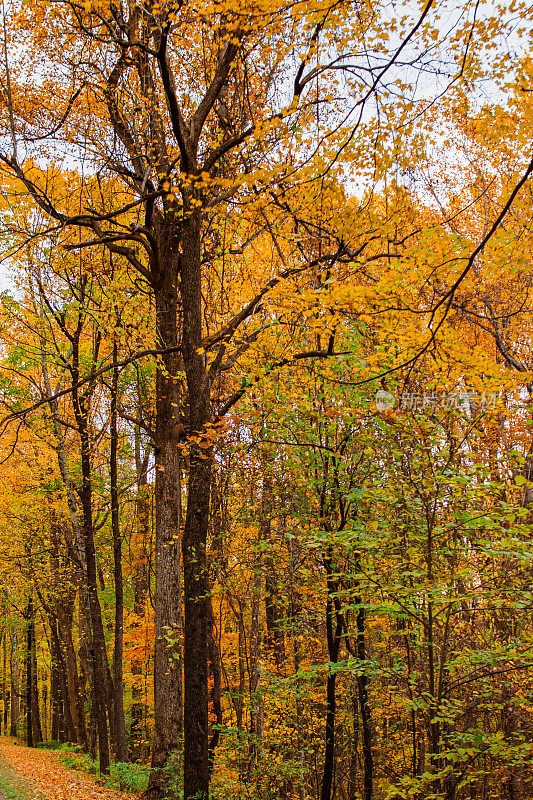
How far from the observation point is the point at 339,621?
5953mm

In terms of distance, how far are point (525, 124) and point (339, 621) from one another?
17.1 feet

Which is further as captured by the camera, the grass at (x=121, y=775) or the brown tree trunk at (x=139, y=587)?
the brown tree trunk at (x=139, y=587)

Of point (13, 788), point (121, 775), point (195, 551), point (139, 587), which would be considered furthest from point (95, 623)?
point (139, 587)

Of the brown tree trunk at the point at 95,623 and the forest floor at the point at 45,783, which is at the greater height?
the brown tree trunk at the point at 95,623

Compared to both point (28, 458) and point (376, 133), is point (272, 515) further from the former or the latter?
point (28, 458)

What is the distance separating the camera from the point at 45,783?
9.44 m

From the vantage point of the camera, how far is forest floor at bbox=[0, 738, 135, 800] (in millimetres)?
7918

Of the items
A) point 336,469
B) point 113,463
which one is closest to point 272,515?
point 336,469

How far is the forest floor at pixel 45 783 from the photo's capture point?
7918mm

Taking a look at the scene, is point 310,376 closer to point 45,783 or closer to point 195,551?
point 195,551

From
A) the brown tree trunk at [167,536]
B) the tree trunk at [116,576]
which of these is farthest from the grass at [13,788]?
the brown tree trunk at [167,536]

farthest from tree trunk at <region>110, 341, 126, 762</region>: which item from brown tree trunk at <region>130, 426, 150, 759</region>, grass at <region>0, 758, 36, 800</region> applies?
brown tree trunk at <region>130, 426, 150, 759</region>

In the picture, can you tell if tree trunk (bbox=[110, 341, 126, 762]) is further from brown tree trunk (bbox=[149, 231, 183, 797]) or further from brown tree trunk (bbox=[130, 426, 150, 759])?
brown tree trunk (bbox=[130, 426, 150, 759])

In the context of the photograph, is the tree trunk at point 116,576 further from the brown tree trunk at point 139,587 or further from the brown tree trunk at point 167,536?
the brown tree trunk at point 139,587
